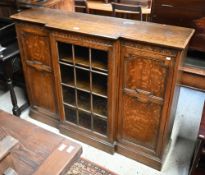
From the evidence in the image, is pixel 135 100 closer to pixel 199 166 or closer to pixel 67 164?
pixel 199 166

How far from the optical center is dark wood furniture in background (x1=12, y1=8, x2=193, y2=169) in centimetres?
154

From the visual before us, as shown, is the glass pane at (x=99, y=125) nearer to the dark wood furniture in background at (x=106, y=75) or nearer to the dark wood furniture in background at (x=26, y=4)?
the dark wood furniture in background at (x=106, y=75)

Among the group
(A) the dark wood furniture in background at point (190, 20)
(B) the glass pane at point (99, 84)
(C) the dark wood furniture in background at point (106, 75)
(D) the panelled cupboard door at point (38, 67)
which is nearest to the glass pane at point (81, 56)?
(C) the dark wood furniture in background at point (106, 75)

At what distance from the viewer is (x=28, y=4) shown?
230 centimetres

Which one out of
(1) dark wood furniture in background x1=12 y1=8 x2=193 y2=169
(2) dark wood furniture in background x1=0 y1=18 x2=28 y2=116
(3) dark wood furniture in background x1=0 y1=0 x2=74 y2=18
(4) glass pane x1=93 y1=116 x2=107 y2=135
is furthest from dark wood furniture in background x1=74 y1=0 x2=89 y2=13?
(4) glass pane x1=93 y1=116 x2=107 y2=135

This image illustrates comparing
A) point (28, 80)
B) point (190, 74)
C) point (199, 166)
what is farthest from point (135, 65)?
point (28, 80)

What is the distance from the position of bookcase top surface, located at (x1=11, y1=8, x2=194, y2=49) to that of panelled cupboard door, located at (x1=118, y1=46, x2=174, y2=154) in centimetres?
10

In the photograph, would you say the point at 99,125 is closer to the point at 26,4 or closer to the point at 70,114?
the point at 70,114

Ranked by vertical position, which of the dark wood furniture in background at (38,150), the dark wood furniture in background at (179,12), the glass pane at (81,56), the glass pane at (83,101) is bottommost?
the glass pane at (83,101)

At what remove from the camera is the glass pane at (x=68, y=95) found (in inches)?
79.7

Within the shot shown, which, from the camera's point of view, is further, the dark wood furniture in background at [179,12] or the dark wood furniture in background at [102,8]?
the dark wood furniture in background at [102,8]

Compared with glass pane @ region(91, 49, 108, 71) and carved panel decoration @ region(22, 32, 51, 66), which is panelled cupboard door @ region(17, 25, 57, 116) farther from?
glass pane @ region(91, 49, 108, 71)

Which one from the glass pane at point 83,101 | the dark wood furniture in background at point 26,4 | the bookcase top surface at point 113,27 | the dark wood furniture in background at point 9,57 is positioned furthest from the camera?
the dark wood furniture in background at point 26,4

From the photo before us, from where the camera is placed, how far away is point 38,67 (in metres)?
2.07
